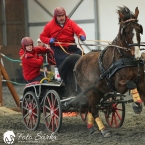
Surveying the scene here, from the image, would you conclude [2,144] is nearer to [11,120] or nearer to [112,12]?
[11,120]

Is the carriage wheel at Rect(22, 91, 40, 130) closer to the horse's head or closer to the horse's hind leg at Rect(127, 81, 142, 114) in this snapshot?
the horse's hind leg at Rect(127, 81, 142, 114)

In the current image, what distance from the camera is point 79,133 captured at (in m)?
7.48

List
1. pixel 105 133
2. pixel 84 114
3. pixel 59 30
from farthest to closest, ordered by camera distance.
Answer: pixel 84 114, pixel 59 30, pixel 105 133

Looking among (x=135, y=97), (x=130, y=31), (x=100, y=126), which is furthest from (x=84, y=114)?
(x=130, y=31)

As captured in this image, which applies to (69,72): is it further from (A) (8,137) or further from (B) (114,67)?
(A) (8,137)

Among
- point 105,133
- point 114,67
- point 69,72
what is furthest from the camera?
point 69,72

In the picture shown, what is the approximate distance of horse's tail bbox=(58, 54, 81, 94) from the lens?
773 centimetres

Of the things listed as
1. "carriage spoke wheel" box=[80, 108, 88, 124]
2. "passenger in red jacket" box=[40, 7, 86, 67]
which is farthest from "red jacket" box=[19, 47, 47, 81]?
"carriage spoke wheel" box=[80, 108, 88, 124]

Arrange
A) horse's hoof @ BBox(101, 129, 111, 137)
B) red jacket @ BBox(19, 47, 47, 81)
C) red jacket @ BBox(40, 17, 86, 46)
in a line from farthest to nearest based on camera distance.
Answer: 1. red jacket @ BBox(19, 47, 47, 81)
2. red jacket @ BBox(40, 17, 86, 46)
3. horse's hoof @ BBox(101, 129, 111, 137)

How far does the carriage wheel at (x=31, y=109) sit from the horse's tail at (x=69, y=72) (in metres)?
0.57

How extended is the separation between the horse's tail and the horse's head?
1.24 m

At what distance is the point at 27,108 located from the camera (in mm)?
8367

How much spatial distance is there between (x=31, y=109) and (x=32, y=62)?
0.73 meters

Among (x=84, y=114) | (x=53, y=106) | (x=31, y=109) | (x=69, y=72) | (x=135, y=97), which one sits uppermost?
(x=69, y=72)
